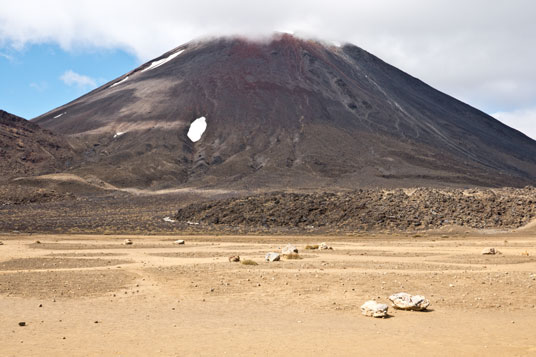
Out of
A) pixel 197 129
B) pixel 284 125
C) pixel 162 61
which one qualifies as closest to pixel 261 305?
pixel 284 125

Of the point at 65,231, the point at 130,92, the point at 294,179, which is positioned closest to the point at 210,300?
the point at 65,231

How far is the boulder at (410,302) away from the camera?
14531mm

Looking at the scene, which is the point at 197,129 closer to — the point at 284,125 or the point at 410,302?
the point at 284,125

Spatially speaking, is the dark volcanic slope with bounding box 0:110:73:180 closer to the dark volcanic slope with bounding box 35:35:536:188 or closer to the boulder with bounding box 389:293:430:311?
the dark volcanic slope with bounding box 35:35:536:188

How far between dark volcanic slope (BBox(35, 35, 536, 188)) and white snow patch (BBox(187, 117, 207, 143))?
2.20 meters

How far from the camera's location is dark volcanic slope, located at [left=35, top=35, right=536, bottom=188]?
382 ft

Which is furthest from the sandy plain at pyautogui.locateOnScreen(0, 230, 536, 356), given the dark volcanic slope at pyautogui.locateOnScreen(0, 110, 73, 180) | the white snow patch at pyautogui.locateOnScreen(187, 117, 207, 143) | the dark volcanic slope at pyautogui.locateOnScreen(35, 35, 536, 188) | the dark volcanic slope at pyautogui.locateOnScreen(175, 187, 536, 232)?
the white snow patch at pyautogui.locateOnScreen(187, 117, 207, 143)

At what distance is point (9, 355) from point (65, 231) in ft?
133

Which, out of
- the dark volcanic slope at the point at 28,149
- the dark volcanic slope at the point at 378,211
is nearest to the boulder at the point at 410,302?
the dark volcanic slope at the point at 378,211

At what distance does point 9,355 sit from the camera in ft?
34.3

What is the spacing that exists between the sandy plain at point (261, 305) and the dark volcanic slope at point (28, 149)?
8973 centimetres

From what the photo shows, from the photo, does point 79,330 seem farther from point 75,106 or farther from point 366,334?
point 75,106

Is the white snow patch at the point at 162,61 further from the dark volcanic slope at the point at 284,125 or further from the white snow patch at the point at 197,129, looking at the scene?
the white snow patch at the point at 197,129

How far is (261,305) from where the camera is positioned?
51.6 ft
